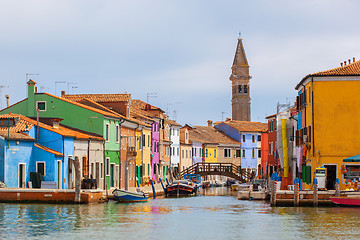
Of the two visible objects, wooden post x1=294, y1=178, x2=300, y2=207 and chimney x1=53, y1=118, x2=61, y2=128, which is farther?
chimney x1=53, y1=118, x2=61, y2=128

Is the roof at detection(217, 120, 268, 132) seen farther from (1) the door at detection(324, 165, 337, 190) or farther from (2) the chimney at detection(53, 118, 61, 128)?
(1) the door at detection(324, 165, 337, 190)

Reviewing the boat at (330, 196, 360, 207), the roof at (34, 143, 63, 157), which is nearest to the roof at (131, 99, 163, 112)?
the roof at (34, 143, 63, 157)

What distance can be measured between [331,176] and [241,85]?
10215 cm

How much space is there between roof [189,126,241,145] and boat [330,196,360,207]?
58420 millimetres

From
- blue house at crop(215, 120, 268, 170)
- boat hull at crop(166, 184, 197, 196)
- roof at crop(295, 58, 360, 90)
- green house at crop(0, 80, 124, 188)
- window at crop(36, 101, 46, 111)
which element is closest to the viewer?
roof at crop(295, 58, 360, 90)

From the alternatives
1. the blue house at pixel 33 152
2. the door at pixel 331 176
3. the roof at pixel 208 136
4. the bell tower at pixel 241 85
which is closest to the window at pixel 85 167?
the blue house at pixel 33 152

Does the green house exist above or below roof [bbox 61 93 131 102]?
below

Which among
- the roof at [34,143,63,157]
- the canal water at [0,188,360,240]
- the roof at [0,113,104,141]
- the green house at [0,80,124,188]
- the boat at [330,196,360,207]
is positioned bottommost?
the canal water at [0,188,360,240]

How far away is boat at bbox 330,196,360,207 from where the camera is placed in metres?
41.4

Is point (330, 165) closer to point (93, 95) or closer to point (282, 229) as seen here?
point (282, 229)

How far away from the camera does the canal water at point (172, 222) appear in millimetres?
29578

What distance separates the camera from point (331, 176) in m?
46.8

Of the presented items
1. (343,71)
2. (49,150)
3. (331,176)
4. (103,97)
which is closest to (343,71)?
(343,71)

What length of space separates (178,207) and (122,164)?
15693 millimetres
